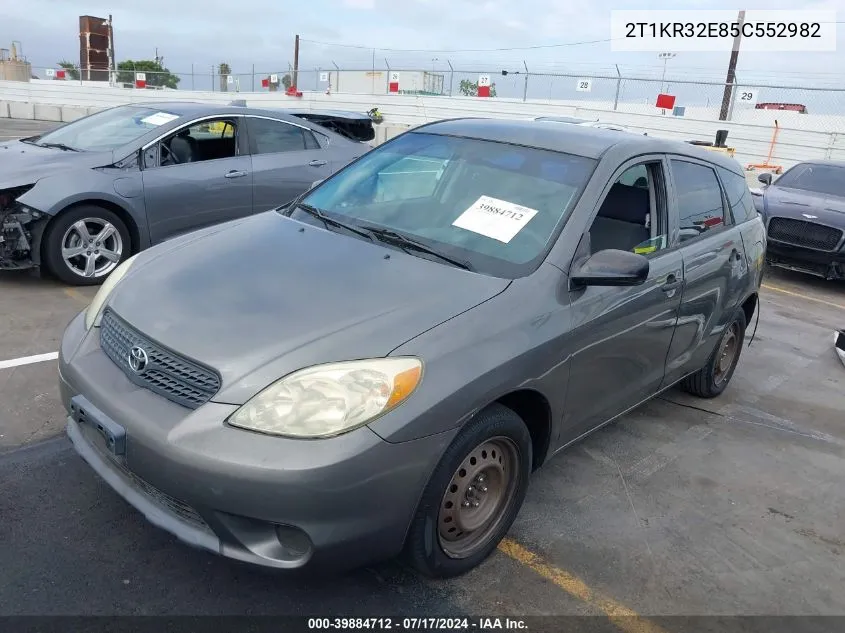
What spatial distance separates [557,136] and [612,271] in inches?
40.6

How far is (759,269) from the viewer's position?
480 cm

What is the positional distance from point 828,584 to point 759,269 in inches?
94.2

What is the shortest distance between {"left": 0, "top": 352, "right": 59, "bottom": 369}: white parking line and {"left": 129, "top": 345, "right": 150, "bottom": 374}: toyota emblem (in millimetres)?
2298

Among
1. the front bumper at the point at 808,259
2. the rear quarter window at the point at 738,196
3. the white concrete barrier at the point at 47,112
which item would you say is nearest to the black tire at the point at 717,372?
the rear quarter window at the point at 738,196

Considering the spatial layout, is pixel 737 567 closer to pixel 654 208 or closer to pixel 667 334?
pixel 667 334

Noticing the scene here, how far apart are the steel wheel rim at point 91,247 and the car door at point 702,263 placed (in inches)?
179

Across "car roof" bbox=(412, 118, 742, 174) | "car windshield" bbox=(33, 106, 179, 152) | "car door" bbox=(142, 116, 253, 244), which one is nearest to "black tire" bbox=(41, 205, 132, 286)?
"car door" bbox=(142, 116, 253, 244)

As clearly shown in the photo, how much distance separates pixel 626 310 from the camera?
10.8ft

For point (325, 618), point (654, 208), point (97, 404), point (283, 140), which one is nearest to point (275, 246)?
point (97, 404)

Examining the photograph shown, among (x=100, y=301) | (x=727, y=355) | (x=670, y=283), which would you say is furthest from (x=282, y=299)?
(x=727, y=355)

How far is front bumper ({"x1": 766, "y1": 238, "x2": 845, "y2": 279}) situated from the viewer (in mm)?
8492

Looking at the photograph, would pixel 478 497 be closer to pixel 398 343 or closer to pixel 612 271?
pixel 398 343

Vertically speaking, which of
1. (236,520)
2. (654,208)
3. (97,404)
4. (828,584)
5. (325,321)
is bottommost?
(828,584)

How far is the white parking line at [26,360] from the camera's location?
4324 mm
